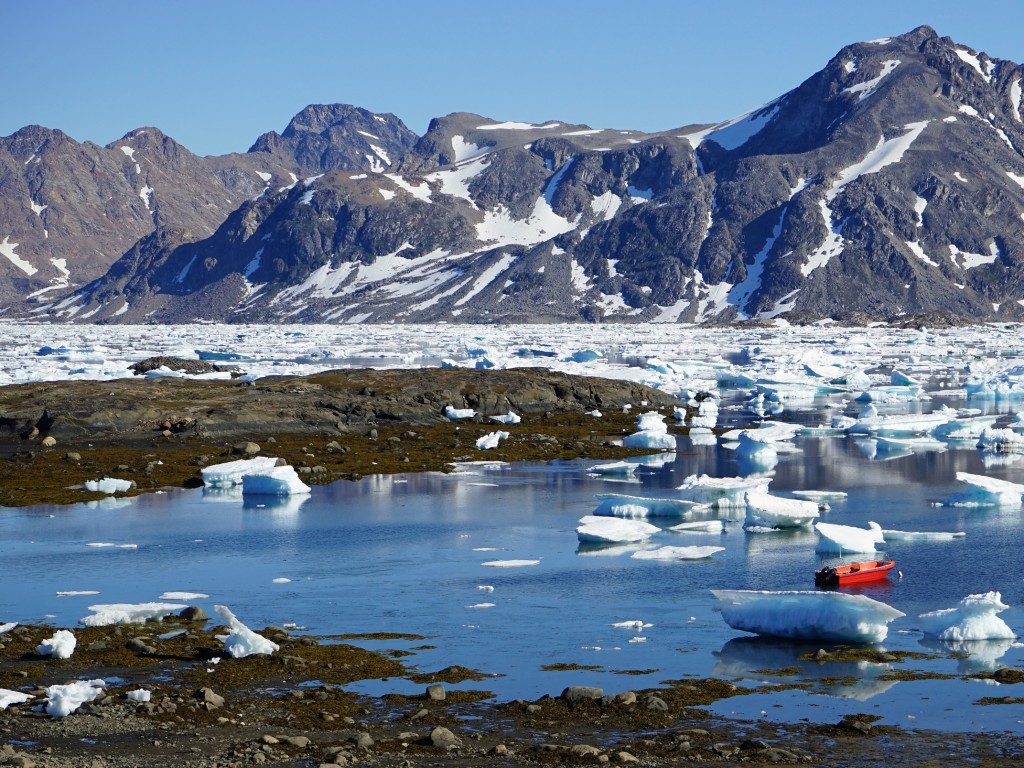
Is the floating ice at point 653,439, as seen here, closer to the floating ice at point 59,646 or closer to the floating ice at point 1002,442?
the floating ice at point 1002,442

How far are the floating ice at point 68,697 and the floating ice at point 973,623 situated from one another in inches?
469

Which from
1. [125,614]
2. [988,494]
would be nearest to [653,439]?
[988,494]

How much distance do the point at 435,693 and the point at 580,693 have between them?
Result: 1.83 m

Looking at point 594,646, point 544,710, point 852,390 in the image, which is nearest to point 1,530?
point 594,646

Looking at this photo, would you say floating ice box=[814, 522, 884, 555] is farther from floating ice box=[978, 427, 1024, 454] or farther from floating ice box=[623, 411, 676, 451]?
floating ice box=[978, 427, 1024, 454]

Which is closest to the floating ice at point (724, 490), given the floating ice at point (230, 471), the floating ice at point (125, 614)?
the floating ice at point (230, 471)

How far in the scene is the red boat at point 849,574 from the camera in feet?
75.6

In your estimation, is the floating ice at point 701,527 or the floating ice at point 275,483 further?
the floating ice at point 275,483

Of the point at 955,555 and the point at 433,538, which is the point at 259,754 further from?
the point at 955,555

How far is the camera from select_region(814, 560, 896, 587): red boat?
23.0 meters

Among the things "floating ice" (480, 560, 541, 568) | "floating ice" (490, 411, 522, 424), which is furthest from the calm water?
"floating ice" (490, 411, 522, 424)

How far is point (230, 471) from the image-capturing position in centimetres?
3691

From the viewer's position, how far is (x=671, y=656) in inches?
722

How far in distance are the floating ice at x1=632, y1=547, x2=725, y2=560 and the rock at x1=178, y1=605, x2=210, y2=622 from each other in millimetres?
8897
